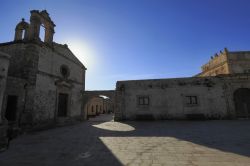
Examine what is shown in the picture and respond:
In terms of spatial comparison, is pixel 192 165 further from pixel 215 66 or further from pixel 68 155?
pixel 215 66

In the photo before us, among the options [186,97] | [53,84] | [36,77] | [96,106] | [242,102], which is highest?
[36,77]

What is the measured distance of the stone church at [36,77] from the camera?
1006cm

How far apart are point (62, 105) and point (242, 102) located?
1726 cm

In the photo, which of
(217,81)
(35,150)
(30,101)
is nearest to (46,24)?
(30,101)

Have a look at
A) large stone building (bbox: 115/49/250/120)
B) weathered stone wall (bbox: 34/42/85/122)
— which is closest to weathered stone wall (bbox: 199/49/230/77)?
large stone building (bbox: 115/49/250/120)

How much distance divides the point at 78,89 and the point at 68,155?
12550 millimetres

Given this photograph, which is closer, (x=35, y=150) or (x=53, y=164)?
(x=53, y=164)

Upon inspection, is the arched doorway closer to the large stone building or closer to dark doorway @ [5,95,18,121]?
the large stone building

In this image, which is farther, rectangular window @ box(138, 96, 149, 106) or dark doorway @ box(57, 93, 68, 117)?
rectangular window @ box(138, 96, 149, 106)

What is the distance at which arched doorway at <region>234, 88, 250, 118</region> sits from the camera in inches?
628

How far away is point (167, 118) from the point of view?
16.0m

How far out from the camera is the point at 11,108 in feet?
32.8

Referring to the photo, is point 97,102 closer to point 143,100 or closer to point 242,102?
point 143,100

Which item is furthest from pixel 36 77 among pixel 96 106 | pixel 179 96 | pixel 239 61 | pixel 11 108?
pixel 239 61
